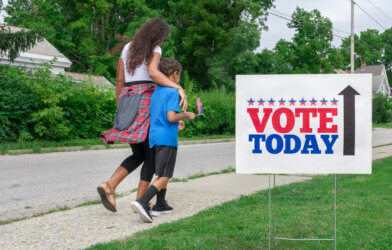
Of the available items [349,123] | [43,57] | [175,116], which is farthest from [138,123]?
[43,57]

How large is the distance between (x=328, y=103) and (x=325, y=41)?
38888mm

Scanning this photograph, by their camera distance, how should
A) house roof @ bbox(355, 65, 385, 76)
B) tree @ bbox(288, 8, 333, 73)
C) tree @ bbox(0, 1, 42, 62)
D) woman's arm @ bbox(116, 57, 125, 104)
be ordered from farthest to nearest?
1. house roof @ bbox(355, 65, 385, 76)
2. tree @ bbox(288, 8, 333, 73)
3. tree @ bbox(0, 1, 42, 62)
4. woman's arm @ bbox(116, 57, 125, 104)

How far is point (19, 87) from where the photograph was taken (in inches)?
552

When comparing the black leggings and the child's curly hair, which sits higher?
the child's curly hair

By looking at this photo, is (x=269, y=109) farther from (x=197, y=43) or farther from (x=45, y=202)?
(x=197, y=43)

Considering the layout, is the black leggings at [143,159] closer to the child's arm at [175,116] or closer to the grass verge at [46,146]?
the child's arm at [175,116]

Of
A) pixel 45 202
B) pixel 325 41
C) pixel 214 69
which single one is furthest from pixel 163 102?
pixel 325 41

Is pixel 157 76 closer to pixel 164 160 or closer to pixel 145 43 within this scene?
pixel 145 43

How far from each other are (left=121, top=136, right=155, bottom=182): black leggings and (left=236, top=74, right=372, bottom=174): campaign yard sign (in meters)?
1.73

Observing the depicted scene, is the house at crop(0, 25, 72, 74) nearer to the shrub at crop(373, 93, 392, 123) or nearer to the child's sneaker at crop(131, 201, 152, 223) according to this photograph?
the child's sneaker at crop(131, 201, 152, 223)

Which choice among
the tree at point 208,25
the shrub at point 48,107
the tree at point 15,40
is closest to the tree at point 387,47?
the tree at point 208,25

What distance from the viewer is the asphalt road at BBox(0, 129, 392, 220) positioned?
239 inches

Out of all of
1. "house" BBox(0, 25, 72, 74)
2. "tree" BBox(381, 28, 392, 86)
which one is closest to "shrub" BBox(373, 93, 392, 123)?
"house" BBox(0, 25, 72, 74)

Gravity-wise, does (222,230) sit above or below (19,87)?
below
